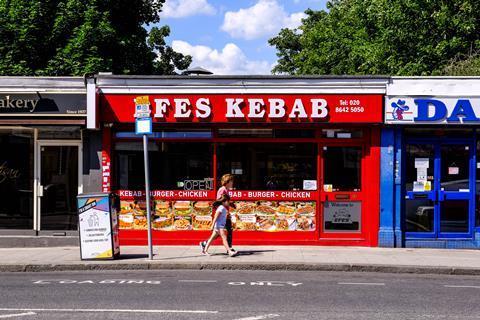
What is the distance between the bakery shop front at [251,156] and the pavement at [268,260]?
86 centimetres

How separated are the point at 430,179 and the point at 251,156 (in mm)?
4289

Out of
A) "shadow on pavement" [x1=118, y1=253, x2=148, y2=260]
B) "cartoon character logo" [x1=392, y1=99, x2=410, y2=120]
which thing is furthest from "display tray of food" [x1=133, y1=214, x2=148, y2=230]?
"cartoon character logo" [x1=392, y1=99, x2=410, y2=120]

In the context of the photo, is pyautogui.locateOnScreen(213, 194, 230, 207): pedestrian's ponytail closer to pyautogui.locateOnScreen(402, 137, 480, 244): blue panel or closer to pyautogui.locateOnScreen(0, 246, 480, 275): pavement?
pyautogui.locateOnScreen(0, 246, 480, 275): pavement

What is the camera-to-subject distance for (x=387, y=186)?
1460 cm

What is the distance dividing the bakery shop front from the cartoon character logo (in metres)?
0.46

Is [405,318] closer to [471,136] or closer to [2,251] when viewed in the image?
[471,136]

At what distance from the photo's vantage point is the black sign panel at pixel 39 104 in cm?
1464

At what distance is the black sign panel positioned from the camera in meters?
14.6

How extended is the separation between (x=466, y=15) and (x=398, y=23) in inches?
100

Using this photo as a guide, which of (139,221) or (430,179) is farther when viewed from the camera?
(139,221)

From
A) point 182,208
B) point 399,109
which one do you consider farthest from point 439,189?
point 182,208

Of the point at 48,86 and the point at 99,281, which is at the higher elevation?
the point at 48,86

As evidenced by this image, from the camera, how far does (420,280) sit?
10945mm

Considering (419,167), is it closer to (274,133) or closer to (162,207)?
(274,133)
